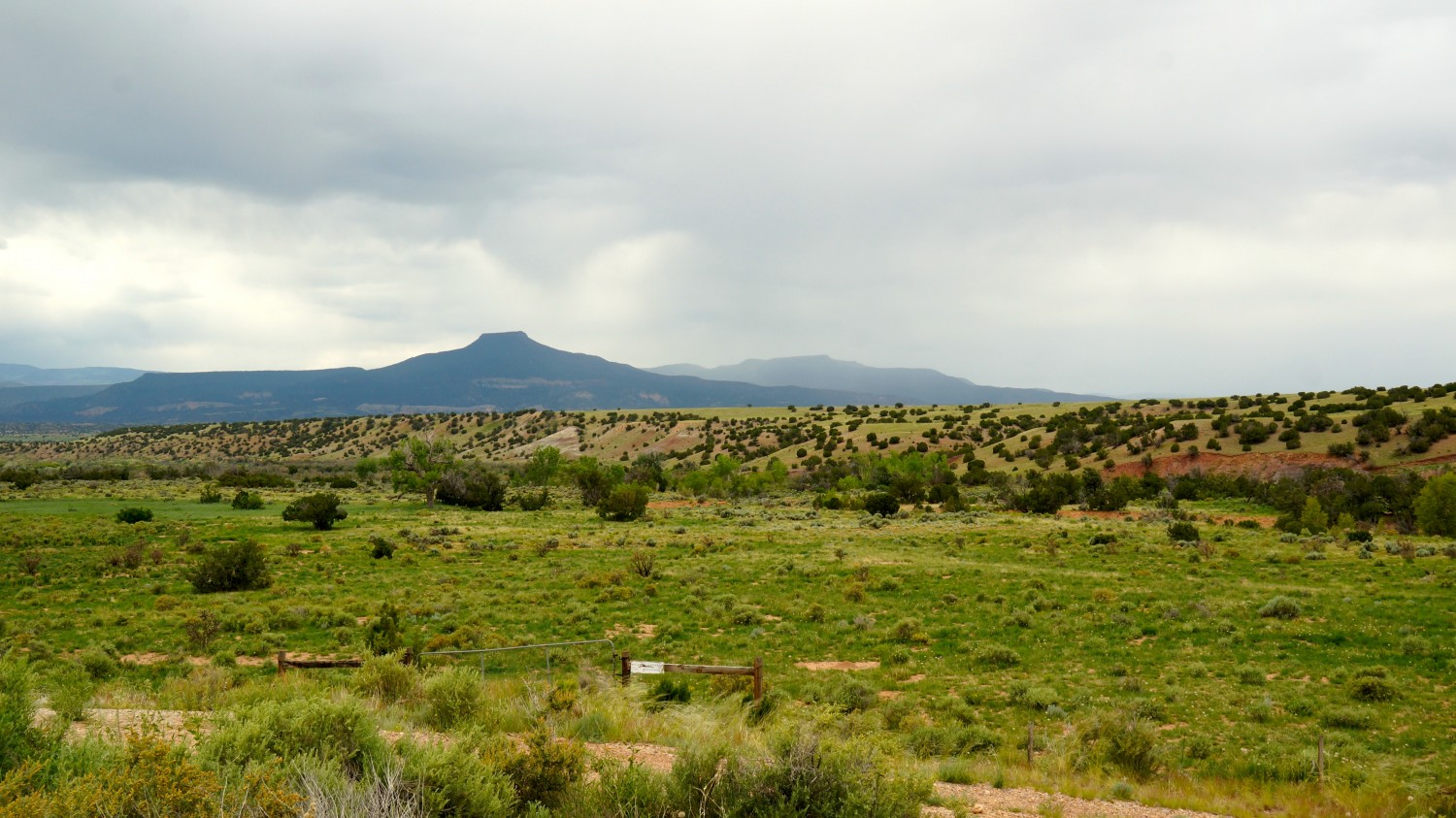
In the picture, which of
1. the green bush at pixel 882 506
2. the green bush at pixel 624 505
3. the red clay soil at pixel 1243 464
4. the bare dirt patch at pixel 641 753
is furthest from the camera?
the red clay soil at pixel 1243 464

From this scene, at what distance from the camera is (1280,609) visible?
67.9 feet

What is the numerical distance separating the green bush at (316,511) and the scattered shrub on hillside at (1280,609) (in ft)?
143

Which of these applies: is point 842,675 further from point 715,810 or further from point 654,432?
point 654,432

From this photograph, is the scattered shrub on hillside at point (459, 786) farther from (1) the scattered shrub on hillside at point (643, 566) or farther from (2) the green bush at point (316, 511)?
(2) the green bush at point (316, 511)

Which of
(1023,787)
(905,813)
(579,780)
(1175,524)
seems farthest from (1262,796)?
(1175,524)

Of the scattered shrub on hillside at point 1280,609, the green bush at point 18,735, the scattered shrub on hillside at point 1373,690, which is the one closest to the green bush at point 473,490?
the scattered shrub on hillside at point 1280,609

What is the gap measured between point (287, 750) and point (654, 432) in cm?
10858

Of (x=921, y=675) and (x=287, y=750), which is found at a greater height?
(x=287, y=750)

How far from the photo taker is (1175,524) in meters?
35.8

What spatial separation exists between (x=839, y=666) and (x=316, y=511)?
36403mm

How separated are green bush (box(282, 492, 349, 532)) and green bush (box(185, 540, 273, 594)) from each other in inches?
621

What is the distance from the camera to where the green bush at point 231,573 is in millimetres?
26547

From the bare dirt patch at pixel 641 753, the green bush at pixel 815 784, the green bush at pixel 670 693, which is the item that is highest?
the green bush at pixel 815 784

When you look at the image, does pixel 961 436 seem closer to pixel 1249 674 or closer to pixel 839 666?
pixel 1249 674
